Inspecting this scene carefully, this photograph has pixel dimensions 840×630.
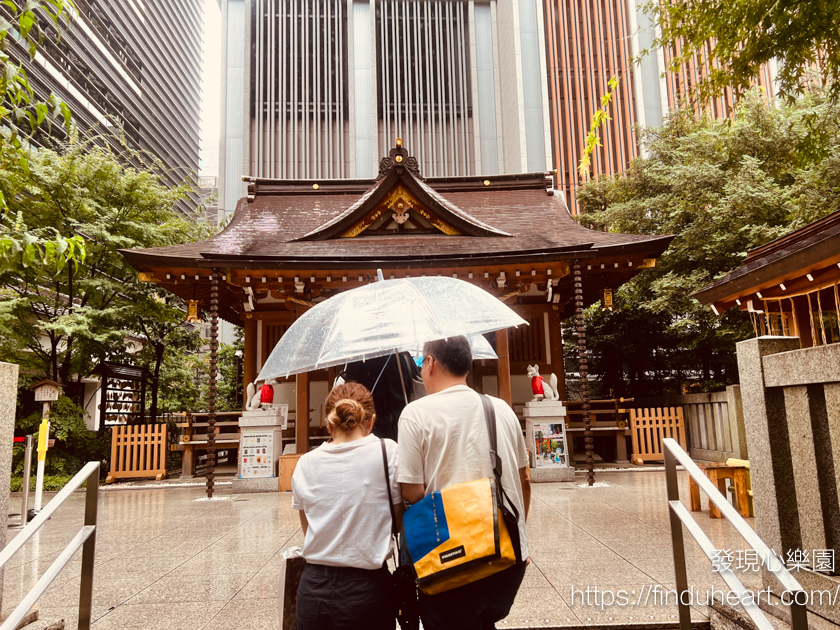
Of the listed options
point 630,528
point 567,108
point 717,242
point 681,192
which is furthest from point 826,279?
point 567,108

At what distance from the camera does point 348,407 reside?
2.24m

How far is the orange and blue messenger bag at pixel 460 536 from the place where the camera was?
1.88 m

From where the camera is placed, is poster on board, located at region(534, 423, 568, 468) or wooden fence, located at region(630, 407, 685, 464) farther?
wooden fence, located at region(630, 407, 685, 464)

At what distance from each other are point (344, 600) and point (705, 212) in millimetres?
13283

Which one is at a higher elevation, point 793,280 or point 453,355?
point 793,280

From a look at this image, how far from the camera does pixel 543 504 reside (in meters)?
7.57

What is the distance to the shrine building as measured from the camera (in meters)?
9.82

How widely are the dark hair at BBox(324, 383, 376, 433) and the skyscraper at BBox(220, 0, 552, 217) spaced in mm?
29319

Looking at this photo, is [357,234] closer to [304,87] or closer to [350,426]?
[350,426]

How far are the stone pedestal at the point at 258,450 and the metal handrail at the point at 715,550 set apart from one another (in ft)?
26.6

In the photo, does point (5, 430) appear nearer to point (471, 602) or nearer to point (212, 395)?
point (471, 602)

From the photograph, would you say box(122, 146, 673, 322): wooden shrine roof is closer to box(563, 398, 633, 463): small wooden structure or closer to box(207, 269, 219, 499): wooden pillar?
box(207, 269, 219, 499): wooden pillar

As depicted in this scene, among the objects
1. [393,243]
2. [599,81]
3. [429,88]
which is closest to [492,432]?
[393,243]

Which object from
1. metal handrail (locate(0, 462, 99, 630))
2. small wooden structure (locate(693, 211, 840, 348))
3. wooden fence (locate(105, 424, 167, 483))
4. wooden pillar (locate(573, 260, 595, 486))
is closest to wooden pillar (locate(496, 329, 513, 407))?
wooden pillar (locate(573, 260, 595, 486))
